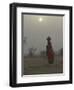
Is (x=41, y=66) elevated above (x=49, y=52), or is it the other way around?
(x=49, y=52)

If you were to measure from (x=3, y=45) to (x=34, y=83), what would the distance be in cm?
35

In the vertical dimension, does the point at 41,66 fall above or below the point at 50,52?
below

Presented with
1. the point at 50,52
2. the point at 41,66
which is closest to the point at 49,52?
the point at 50,52

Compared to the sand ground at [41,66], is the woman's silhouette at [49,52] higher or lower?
higher

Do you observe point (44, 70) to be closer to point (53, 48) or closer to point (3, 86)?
point (53, 48)

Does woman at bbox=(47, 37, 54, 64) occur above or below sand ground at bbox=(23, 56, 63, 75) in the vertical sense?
above

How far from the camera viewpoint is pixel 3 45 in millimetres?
1759

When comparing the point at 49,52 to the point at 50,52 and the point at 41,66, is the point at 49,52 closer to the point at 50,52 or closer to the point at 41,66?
the point at 50,52

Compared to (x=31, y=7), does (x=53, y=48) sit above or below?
below

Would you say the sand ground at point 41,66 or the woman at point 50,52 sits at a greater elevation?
the woman at point 50,52

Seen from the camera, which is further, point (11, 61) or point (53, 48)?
point (53, 48)

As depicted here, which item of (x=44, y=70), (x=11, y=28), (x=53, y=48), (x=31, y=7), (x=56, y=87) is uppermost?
(x=31, y=7)

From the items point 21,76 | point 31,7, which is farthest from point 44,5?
point 21,76

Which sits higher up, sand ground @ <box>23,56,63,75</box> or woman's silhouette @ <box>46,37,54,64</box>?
woman's silhouette @ <box>46,37,54,64</box>
